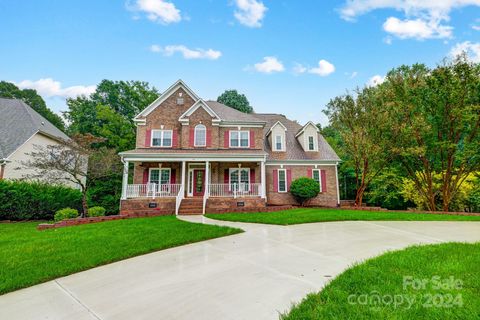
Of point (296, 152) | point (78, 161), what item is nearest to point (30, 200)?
point (78, 161)

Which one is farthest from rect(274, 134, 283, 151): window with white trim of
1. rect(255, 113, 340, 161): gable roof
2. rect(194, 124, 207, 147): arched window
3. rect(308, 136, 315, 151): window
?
rect(194, 124, 207, 147): arched window

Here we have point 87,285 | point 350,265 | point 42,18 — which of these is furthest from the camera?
point 42,18

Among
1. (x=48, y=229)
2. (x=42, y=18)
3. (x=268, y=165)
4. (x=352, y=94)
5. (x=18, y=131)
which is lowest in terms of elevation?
(x=48, y=229)

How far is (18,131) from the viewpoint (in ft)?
52.3

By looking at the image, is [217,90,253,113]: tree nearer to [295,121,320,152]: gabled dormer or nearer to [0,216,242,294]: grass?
[295,121,320,152]: gabled dormer

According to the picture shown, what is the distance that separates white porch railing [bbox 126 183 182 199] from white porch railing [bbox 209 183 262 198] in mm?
2285

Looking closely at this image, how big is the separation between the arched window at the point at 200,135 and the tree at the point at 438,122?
12.2 metres

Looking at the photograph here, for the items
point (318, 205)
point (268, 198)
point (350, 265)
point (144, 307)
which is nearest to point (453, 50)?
point (318, 205)

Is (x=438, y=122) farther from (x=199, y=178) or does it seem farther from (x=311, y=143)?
(x=199, y=178)

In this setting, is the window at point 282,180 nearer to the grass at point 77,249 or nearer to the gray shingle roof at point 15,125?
the grass at point 77,249

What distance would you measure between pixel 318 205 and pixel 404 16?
1234 centimetres

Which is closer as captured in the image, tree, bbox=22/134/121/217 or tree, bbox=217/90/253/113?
tree, bbox=22/134/121/217

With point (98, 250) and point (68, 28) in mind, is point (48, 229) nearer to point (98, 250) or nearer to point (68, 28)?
point (98, 250)

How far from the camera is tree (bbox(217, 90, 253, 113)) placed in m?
28.6
